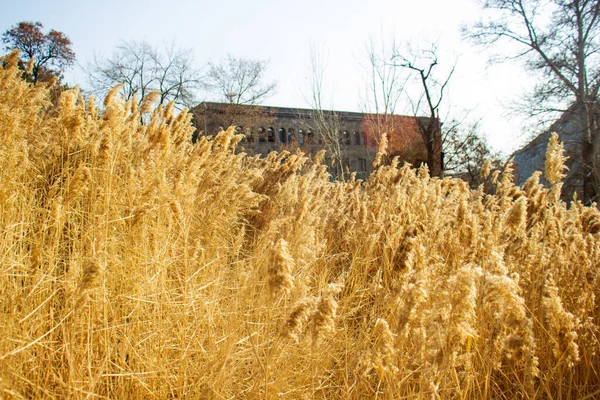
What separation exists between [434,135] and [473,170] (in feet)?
25.0

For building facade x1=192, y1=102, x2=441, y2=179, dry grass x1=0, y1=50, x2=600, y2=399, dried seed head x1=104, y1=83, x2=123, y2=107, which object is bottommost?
dry grass x1=0, y1=50, x2=600, y2=399

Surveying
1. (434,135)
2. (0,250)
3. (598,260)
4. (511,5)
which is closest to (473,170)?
(434,135)

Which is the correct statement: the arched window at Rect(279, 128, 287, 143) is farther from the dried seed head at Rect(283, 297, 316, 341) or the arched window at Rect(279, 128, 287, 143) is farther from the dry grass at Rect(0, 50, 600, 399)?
the dried seed head at Rect(283, 297, 316, 341)

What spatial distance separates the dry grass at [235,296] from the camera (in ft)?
4.47

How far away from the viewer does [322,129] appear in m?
20.0

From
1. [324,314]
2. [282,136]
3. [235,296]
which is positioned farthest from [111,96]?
[282,136]

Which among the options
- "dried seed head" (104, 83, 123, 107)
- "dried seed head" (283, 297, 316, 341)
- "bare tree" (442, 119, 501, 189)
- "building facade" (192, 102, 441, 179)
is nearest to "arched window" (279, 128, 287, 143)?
"building facade" (192, 102, 441, 179)

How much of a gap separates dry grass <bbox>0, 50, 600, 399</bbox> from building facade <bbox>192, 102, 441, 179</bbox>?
15475mm

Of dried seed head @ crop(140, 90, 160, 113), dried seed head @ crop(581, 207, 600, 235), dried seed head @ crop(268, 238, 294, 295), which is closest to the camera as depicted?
dried seed head @ crop(268, 238, 294, 295)

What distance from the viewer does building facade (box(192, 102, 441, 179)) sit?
66.9ft

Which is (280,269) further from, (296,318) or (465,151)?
(465,151)

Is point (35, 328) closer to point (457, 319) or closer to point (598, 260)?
point (457, 319)

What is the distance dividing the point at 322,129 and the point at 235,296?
18.1m

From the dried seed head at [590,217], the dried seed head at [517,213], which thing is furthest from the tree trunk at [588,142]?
the dried seed head at [517,213]
